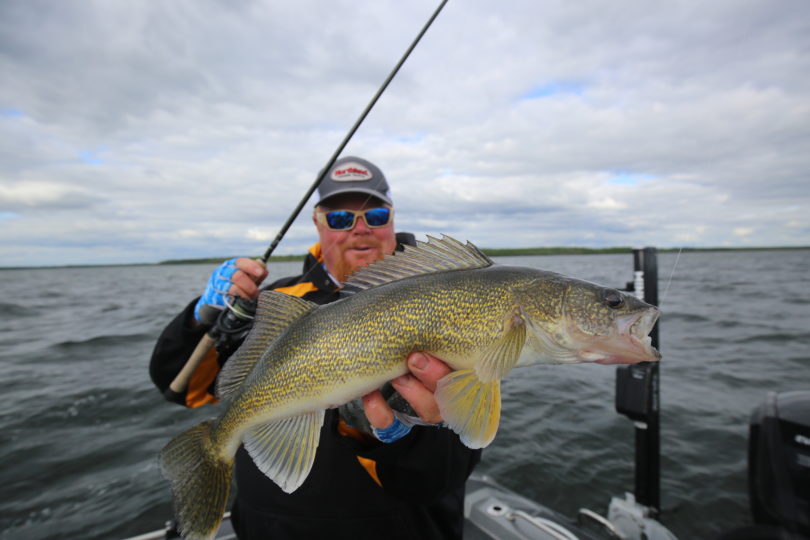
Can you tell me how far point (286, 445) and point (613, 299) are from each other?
1829 millimetres

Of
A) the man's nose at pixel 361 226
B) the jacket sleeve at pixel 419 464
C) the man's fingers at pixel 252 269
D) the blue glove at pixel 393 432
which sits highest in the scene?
the man's nose at pixel 361 226

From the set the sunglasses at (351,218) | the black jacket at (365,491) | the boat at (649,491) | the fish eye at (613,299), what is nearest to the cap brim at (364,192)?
the sunglasses at (351,218)

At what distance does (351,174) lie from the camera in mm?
4074

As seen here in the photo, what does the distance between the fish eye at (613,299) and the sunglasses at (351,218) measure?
7.67 ft

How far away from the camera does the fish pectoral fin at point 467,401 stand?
203cm

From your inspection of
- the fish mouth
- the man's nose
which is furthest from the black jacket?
the man's nose

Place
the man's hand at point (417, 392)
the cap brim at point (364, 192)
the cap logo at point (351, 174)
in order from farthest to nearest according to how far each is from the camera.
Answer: the cap logo at point (351, 174)
the cap brim at point (364, 192)
the man's hand at point (417, 392)

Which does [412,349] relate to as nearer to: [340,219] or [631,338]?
[631,338]

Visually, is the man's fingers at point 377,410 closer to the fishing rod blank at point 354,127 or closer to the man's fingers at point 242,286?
the man's fingers at point 242,286

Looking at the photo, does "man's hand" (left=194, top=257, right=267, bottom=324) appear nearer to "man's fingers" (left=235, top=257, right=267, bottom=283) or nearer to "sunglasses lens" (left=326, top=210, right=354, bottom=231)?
"man's fingers" (left=235, top=257, right=267, bottom=283)

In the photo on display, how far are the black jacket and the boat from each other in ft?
3.29

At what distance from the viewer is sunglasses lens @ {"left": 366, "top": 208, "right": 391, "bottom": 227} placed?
399 cm

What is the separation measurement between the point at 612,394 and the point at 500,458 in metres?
3.83

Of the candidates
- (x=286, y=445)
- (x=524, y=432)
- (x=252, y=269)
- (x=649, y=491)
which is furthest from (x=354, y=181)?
(x=524, y=432)
